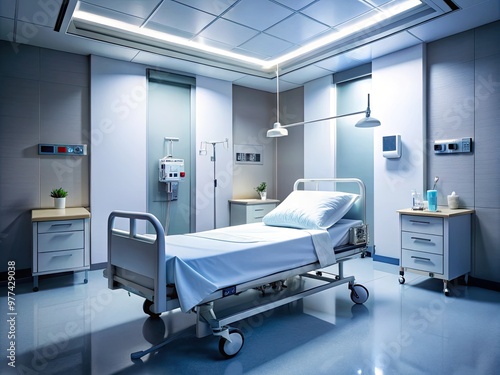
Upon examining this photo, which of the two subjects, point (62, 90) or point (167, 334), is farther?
point (62, 90)

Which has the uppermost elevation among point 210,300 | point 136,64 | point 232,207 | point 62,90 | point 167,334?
point 136,64

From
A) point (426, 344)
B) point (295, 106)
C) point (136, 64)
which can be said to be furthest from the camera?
point (295, 106)

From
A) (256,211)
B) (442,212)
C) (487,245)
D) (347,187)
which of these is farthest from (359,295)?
(256,211)

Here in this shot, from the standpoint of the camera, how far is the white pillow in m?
3.19

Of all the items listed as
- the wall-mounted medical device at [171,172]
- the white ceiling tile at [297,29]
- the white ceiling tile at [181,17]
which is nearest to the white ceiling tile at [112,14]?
the white ceiling tile at [181,17]

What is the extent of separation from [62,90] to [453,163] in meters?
4.83

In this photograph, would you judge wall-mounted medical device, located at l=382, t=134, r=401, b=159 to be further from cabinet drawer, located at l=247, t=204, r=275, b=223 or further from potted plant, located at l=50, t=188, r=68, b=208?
potted plant, located at l=50, t=188, r=68, b=208

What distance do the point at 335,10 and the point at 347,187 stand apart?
2640 mm

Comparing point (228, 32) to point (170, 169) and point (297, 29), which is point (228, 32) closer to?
point (297, 29)

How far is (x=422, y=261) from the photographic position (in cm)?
366

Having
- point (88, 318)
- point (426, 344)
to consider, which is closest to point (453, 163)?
point (426, 344)

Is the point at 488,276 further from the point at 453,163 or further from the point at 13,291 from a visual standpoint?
the point at 13,291

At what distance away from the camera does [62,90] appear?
14.0 feet

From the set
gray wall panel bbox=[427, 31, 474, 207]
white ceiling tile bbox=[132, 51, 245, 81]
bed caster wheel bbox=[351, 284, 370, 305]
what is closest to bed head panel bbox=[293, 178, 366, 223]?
bed caster wheel bbox=[351, 284, 370, 305]
